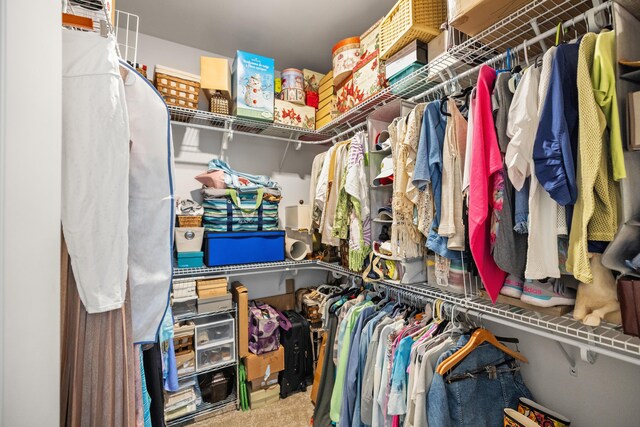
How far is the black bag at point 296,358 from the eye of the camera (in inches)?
83.7

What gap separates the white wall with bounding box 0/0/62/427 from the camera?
1.69 ft

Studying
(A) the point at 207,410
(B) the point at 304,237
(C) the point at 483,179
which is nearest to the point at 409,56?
(C) the point at 483,179

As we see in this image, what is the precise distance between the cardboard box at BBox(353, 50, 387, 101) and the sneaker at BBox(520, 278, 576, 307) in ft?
4.36

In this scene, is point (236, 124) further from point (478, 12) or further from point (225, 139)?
point (478, 12)

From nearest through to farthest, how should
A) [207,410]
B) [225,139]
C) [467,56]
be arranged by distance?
[467,56], [207,410], [225,139]

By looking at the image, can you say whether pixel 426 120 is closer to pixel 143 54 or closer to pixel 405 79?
pixel 405 79

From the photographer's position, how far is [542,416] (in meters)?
1.14

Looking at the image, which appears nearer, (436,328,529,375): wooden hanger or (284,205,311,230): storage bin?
(436,328,529,375): wooden hanger

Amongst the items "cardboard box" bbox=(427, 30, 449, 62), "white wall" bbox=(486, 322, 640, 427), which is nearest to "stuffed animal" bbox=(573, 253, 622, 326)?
"white wall" bbox=(486, 322, 640, 427)

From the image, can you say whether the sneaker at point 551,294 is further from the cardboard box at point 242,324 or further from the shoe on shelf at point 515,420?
the cardboard box at point 242,324

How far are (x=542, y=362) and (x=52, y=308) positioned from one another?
1793 mm

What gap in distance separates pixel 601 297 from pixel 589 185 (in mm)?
343

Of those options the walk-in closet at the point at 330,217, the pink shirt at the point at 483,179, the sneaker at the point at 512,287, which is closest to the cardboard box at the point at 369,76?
the walk-in closet at the point at 330,217

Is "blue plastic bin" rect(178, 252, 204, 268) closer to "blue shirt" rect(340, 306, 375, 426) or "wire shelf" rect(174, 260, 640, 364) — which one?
"blue shirt" rect(340, 306, 375, 426)
